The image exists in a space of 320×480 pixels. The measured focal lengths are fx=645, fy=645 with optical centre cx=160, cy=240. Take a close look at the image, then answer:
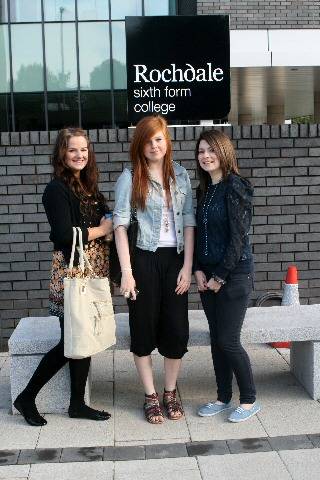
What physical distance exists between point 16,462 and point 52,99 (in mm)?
14561

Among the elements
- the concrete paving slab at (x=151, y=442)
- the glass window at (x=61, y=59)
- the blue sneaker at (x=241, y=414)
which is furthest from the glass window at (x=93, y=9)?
the concrete paving slab at (x=151, y=442)

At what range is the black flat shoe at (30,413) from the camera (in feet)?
13.1

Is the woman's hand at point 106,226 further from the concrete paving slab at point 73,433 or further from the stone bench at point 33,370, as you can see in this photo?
the concrete paving slab at point 73,433

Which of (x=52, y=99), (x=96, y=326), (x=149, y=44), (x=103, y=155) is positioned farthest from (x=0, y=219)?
(x=52, y=99)

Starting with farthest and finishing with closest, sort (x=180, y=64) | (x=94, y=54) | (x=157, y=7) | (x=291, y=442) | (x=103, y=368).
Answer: (x=94, y=54)
(x=157, y=7)
(x=180, y=64)
(x=103, y=368)
(x=291, y=442)

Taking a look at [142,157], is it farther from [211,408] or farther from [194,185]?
[194,185]

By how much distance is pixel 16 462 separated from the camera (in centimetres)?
350

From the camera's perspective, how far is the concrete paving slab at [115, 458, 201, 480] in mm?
3303

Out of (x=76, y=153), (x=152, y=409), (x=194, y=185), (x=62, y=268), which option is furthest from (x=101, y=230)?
(x=194, y=185)

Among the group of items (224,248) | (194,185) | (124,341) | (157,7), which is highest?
(157,7)

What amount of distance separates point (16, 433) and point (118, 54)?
14273 mm

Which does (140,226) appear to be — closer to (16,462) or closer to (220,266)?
(220,266)

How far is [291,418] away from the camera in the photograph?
4023mm

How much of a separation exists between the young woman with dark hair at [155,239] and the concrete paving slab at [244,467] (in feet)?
2.43
